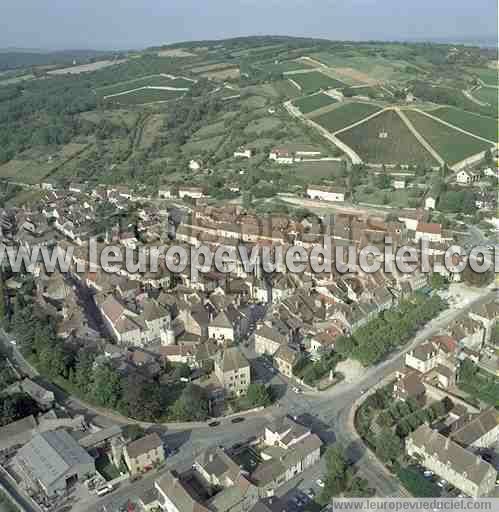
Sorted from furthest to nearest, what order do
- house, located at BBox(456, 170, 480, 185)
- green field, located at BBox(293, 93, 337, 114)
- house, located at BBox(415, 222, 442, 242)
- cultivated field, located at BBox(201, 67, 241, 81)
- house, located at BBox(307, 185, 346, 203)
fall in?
cultivated field, located at BBox(201, 67, 241, 81), green field, located at BBox(293, 93, 337, 114), house, located at BBox(456, 170, 480, 185), house, located at BBox(307, 185, 346, 203), house, located at BBox(415, 222, 442, 242)

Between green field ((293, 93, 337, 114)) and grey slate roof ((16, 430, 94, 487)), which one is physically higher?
green field ((293, 93, 337, 114))

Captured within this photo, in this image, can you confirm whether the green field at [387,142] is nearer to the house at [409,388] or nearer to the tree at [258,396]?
the house at [409,388]

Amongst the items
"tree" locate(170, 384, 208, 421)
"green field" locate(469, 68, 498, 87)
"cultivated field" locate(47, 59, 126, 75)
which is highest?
"cultivated field" locate(47, 59, 126, 75)

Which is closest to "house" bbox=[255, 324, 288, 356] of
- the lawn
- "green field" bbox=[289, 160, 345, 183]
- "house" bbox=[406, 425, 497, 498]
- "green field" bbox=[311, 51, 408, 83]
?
"house" bbox=[406, 425, 497, 498]

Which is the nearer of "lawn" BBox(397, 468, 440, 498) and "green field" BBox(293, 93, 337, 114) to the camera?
"lawn" BBox(397, 468, 440, 498)

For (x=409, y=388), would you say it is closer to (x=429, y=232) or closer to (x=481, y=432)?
(x=481, y=432)

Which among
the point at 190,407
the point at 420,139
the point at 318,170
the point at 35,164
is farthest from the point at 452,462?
the point at 35,164

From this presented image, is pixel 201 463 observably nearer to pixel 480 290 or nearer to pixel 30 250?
pixel 480 290

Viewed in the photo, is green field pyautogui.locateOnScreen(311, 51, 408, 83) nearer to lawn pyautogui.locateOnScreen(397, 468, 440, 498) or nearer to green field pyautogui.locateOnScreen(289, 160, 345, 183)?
green field pyautogui.locateOnScreen(289, 160, 345, 183)
